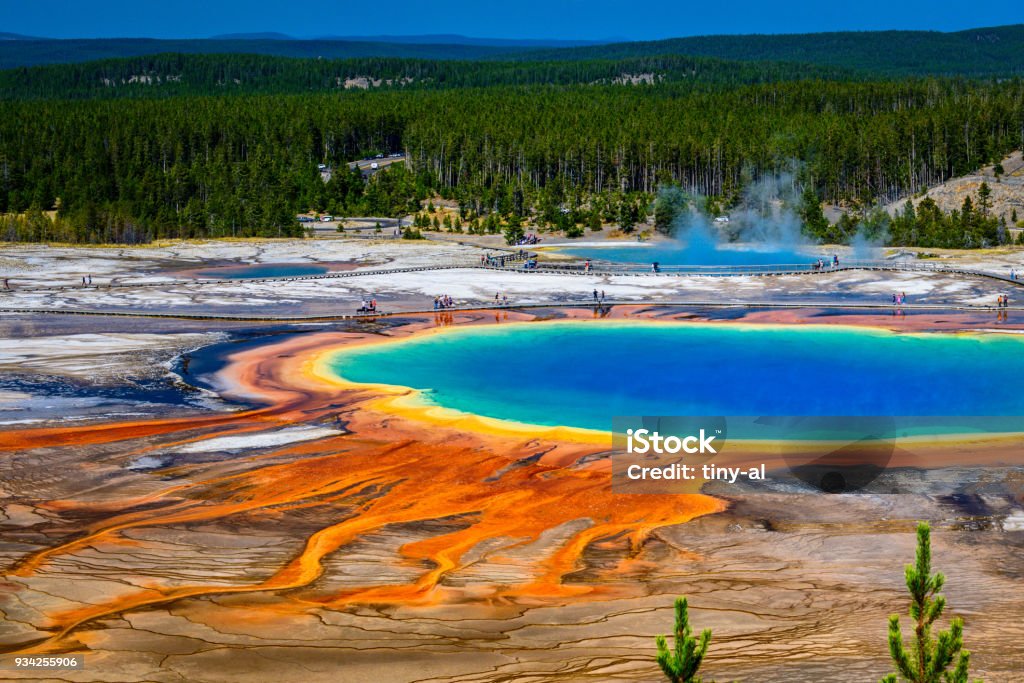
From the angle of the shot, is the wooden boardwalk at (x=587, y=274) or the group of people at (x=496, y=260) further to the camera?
the group of people at (x=496, y=260)

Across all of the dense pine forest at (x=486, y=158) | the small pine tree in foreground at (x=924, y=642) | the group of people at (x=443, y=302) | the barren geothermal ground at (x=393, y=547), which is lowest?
the barren geothermal ground at (x=393, y=547)

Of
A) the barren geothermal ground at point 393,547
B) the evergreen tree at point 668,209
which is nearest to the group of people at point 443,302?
the barren geothermal ground at point 393,547

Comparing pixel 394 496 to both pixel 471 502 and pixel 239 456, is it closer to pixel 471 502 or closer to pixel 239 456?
pixel 471 502

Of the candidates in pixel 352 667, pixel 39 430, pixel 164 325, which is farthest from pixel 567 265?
pixel 352 667

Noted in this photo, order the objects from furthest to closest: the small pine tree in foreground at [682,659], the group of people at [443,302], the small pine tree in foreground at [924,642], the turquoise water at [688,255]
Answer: the turquoise water at [688,255] → the group of people at [443,302] → the small pine tree in foreground at [924,642] → the small pine tree in foreground at [682,659]

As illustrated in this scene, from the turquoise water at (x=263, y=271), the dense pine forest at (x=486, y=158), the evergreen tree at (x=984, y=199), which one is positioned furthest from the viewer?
the dense pine forest at (x=486, y=158)

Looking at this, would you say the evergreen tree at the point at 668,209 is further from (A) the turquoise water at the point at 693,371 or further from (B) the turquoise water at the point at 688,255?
(A) the turquoise water at the point at 693,371

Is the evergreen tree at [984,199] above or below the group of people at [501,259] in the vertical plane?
above
